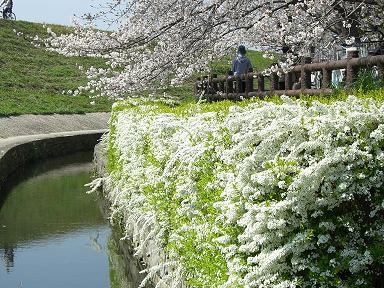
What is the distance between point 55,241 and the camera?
1137cm

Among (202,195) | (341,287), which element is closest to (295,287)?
(341,287)

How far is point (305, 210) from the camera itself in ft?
11.9

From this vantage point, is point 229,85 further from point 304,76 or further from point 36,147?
point 36,147

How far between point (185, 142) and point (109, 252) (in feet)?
16.9

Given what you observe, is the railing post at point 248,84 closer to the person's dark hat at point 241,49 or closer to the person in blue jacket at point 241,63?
the person in blue jacket at point 241,63

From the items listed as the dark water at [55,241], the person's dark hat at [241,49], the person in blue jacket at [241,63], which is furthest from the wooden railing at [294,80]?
the dark water at [55,241]

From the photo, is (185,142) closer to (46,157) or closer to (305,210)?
(305,210)

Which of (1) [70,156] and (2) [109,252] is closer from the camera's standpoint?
(2) [109,252]

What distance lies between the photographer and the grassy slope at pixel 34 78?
3212cm

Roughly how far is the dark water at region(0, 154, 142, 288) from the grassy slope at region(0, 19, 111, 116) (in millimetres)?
12935

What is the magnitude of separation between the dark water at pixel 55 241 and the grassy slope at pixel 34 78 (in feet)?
42.4

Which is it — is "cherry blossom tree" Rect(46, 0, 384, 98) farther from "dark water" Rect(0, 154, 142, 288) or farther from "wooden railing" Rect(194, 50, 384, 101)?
"dark water" Rect(0, 154, 142, 288)

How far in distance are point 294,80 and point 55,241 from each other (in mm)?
5432

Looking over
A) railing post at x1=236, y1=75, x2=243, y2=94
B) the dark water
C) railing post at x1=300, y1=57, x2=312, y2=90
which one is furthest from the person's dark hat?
the dark water
